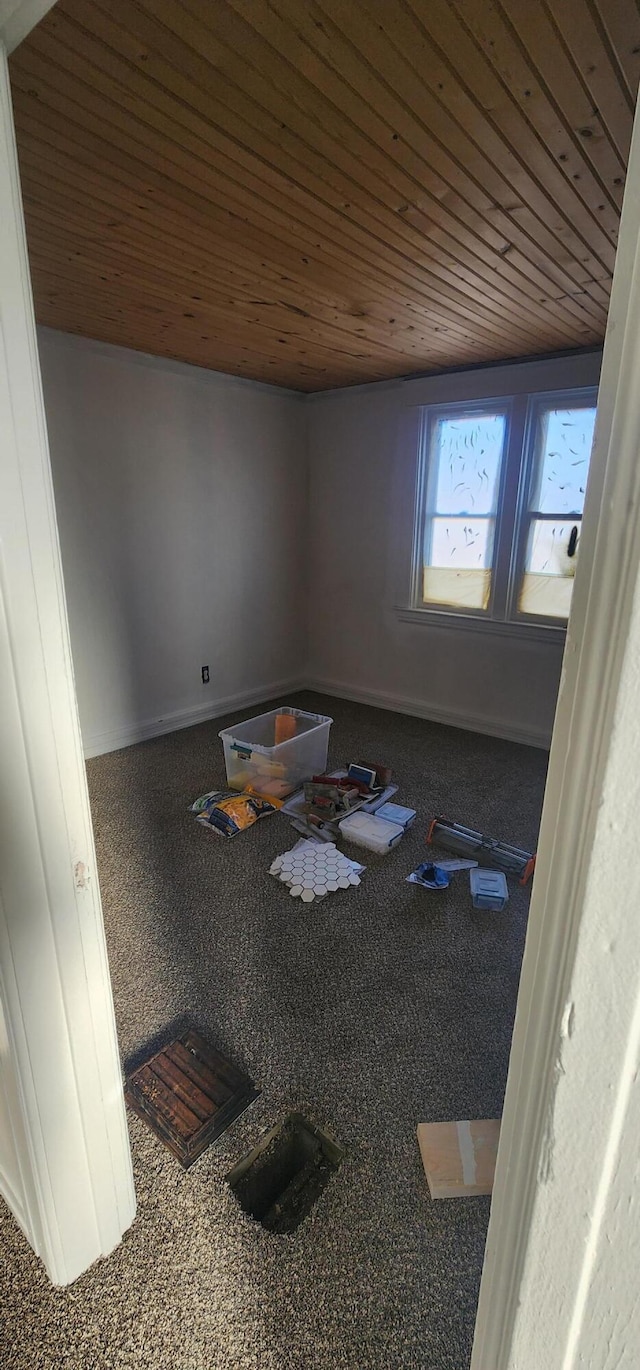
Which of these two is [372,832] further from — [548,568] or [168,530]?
[168,530]

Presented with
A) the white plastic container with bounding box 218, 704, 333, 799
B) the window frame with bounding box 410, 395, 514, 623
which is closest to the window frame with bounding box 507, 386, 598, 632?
Result: the window frame with bounding box 410, 395, 514, 623

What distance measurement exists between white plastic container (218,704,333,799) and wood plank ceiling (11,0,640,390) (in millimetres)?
1902

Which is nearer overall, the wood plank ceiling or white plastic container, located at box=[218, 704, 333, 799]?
the wood plank ceiling

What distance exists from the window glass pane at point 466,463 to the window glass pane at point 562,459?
254 mm

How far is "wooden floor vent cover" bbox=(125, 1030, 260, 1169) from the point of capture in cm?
135

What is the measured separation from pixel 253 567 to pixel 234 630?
464 mm

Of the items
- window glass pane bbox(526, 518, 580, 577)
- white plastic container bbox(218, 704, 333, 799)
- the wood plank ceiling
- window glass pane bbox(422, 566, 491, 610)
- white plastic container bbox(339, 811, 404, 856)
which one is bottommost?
white plastic container bbox(339, 811, 404, 856)

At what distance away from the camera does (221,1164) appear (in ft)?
4.24

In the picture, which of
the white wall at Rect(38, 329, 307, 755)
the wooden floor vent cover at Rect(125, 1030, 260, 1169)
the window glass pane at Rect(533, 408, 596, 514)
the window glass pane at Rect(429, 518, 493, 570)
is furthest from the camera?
the window glass pane at Rect(429, 518, 493, 570)

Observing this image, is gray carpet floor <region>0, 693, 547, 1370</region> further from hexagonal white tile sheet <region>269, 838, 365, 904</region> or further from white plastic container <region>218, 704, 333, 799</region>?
white plastic container <region>218, 704, 333, 799</region>

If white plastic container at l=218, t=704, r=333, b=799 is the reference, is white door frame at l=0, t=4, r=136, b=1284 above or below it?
above

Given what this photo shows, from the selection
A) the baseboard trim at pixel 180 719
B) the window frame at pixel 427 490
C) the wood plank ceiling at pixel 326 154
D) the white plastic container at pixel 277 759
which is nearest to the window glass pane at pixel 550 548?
the window frame at pixel 427 490

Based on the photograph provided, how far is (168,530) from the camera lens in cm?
349

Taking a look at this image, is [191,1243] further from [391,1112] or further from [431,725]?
[431,725]
